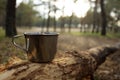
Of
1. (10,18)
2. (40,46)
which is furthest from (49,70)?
(10,18)

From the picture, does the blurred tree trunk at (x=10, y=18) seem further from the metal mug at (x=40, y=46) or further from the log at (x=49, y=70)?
the metal mug at (x=40, y=46)

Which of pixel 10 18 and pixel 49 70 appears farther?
pixel 10 18

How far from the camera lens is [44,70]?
4574mm

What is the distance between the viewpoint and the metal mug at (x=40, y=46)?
4.52 metres

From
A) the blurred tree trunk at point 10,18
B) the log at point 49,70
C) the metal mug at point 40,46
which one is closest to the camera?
the log at point 49,70

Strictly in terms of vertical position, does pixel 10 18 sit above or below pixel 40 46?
above

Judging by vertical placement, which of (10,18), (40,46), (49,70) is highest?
(10,18)

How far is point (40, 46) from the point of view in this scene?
4547mm

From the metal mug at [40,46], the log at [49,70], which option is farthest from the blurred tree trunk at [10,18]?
the metal mug at [40,46]

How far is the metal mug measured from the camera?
4.52m

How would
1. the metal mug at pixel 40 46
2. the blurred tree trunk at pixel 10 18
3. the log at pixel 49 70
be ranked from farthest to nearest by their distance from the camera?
the blurred tree trunk at pixel 10 18
the metal mug at pixel 40 46
the log at pixel 49 70

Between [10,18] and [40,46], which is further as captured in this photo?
[10,18]

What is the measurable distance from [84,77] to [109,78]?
154cm

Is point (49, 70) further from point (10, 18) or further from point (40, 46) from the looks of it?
point (10, 18)
